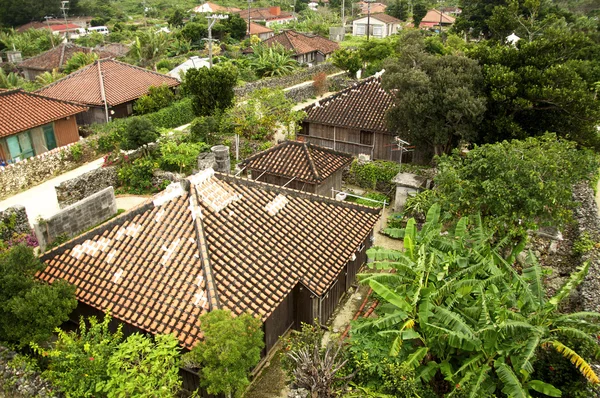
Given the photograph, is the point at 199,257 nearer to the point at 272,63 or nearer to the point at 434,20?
the point at 272,63

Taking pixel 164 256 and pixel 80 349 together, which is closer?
pixel 80 349

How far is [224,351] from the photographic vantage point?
10.2 metres

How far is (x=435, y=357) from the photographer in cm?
1309

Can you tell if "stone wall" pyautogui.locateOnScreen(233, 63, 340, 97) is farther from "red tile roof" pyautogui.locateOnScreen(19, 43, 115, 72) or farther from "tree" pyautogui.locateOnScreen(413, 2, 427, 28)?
"tree" pyautogui.locateOnScreen(413, 2, 427, 28)

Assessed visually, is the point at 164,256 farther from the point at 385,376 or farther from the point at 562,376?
the point at 562,376

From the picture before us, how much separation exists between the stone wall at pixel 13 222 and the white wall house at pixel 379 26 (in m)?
74.5

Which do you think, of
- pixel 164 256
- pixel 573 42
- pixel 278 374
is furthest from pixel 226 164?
pixel 573 42

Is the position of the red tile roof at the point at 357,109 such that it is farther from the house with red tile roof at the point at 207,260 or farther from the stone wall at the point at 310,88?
the house with red tile roof at the point at 207,260

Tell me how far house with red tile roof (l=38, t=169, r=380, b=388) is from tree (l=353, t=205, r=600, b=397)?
6.74 ft

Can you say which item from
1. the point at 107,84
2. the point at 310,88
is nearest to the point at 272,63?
the point at 310,88

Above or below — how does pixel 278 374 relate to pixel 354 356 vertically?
below

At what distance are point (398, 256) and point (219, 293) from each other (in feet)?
18.8

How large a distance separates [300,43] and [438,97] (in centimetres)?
3662

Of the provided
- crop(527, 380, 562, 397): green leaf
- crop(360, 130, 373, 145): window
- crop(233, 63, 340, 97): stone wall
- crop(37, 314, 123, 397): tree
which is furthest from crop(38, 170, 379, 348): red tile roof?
crop(233, 63, 340, 97): stone wall
